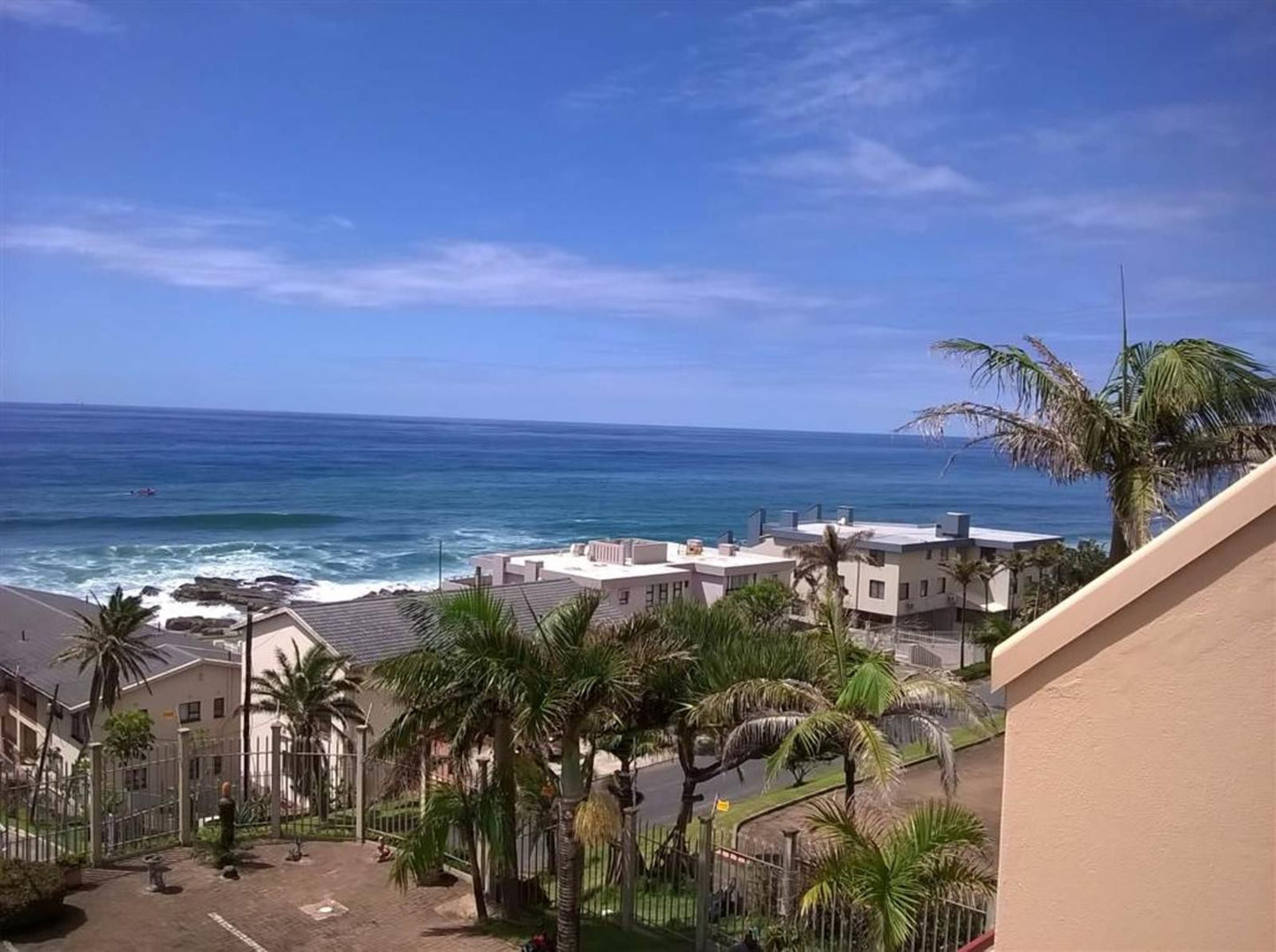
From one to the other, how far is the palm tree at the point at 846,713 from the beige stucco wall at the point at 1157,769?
287 inches

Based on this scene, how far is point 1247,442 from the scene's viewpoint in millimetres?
8906

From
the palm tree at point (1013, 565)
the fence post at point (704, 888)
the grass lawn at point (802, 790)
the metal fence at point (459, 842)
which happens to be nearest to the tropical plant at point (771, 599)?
the grass lawn at point (802, 790)

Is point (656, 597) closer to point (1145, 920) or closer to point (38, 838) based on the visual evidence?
point (38, 838)

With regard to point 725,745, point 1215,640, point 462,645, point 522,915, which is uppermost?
point 1215,640

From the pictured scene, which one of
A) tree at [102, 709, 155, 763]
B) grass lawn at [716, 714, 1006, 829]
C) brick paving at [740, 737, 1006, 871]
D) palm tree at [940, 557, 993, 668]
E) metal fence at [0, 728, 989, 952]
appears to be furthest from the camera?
Result: palm tree at [940, 557, 993, 668]

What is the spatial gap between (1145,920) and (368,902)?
10.4m

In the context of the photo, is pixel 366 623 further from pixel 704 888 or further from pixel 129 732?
pixel 704 888

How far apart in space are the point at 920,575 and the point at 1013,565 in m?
5.22

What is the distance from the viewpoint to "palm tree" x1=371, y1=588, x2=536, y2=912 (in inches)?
381

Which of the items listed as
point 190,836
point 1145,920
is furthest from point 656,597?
point 1145,920

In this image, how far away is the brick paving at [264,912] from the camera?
10.6 metres

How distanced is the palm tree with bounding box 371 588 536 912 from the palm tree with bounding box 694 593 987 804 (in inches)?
114

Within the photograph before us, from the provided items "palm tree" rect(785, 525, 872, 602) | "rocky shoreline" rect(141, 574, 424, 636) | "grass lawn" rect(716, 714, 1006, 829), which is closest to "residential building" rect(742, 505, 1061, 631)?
"palm tree" rect(785, 525, 872, 602)

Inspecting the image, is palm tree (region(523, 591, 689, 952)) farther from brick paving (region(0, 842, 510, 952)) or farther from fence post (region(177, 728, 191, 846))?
fence post (region(177, 728, 191, 846))
